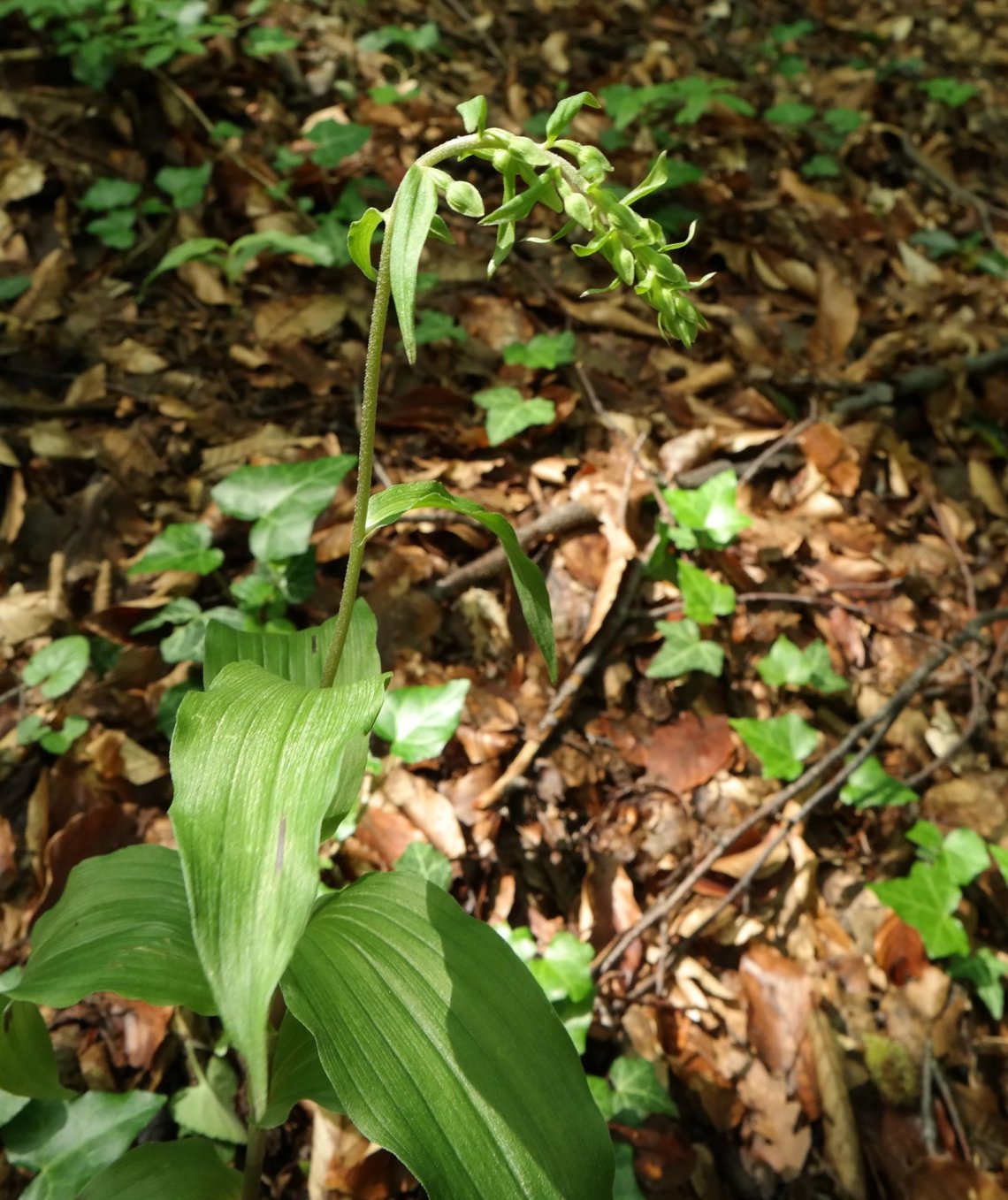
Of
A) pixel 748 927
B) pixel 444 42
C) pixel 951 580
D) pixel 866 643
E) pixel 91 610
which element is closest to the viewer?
pixel 748 927

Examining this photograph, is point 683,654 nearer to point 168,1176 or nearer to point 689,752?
point 689,752

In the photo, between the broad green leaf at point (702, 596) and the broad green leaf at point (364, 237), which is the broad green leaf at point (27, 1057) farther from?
the broad green leaf at point (702, 596)

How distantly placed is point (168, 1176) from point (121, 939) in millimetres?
453

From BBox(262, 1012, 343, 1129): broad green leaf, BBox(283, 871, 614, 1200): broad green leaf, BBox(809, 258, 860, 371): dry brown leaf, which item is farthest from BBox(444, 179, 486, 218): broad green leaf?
BBox(809, 258, 860, 371): dry brown leaf

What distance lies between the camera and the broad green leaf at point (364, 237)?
1.11 m

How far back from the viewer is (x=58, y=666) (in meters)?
2.12

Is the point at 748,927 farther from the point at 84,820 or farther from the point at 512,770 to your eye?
the point at 84,820

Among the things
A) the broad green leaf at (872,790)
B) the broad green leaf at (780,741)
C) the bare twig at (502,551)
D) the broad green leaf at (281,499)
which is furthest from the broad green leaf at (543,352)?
the broad green leaf at (872,790)

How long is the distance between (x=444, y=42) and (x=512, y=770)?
436cm

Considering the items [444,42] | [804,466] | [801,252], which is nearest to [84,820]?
[804,466]

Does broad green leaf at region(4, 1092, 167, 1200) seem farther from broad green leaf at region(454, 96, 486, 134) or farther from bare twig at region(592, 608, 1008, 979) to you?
broad green leaf at region(454, 96, 486, 134)

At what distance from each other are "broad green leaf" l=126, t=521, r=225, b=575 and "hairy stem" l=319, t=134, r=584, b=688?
107 centimetres

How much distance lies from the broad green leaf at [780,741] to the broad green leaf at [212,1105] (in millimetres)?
1545

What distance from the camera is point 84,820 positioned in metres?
1.94
